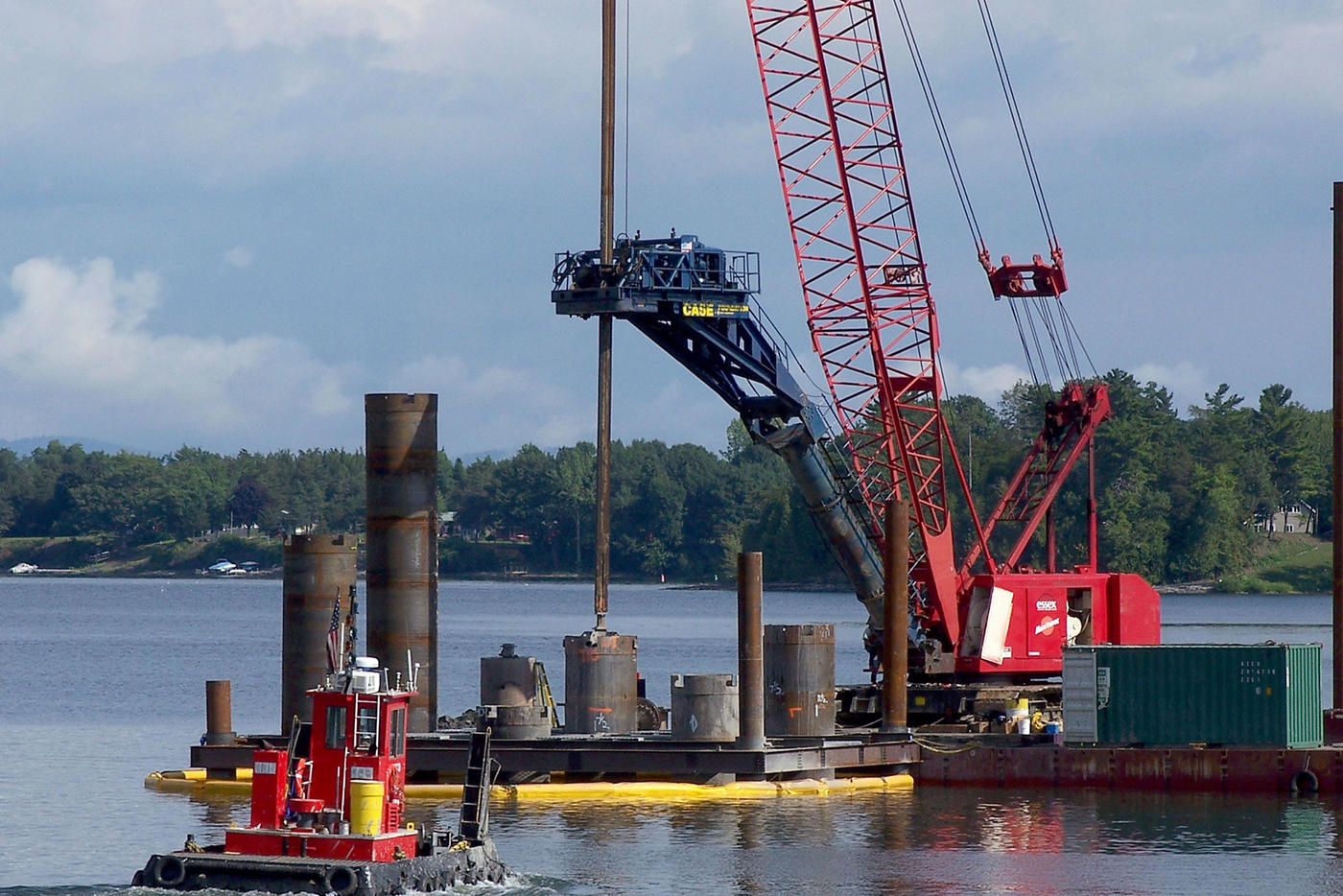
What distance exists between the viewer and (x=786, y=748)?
41.1m

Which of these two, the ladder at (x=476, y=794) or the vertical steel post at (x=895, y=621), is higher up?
the vertical steel post at (x=895, y=621)

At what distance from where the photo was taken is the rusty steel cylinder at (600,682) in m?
43.0

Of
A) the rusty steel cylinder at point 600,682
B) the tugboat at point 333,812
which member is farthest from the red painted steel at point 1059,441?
the tugboat at point 333,812

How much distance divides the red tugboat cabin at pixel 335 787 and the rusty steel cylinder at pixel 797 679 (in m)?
15.5

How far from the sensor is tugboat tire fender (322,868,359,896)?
27.6m

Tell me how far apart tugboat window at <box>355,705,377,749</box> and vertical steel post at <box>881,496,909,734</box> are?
→ 16.8 m

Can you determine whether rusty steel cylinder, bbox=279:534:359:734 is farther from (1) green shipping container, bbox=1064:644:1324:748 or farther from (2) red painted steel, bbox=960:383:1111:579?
(2) red painted steel, bbox=960:383:1111:579

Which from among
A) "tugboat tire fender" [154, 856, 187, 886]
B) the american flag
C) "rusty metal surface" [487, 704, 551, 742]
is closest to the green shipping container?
"rusty metal surface" [487, 704, 551, 742]

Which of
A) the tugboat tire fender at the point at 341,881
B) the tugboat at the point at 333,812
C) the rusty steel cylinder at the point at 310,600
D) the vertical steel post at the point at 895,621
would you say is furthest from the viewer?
the vertical steel post at the point at 895,621

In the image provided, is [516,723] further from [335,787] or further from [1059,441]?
[1059,441]

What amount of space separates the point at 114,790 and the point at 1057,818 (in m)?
18.8

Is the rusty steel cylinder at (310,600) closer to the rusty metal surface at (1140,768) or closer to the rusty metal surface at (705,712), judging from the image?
the rusty metal surface at (705,712)

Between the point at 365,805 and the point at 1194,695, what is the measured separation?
18.5 metres

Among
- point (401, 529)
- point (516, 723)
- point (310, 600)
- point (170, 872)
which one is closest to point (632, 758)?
point (516, 723)
